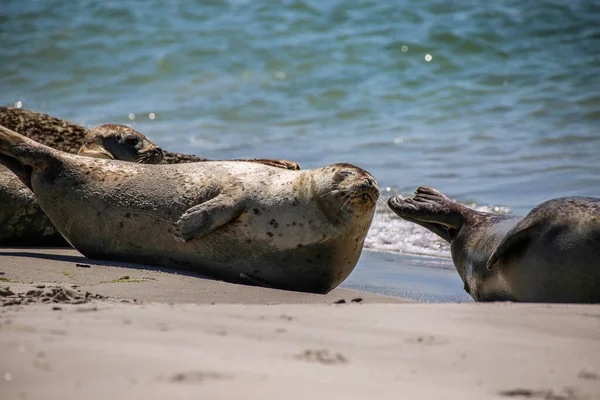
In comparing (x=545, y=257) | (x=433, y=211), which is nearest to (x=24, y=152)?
(x=433, y=211)

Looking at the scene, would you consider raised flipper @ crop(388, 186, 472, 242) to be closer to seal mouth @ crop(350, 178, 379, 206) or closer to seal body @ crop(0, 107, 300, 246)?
seal body @ crop(0, 107, 300, 246)

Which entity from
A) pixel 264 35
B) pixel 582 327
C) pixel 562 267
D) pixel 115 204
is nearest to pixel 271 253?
pixel 115 204

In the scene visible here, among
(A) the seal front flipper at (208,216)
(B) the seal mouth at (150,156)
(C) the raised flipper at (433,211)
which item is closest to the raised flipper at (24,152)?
(A) the seal front flipper at (208,216)

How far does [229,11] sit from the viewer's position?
20359 mm

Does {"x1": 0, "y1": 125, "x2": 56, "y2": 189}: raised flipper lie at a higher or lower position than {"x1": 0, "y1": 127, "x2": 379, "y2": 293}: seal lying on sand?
higher

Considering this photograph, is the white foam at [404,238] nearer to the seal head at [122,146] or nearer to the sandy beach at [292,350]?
the seal head at [122,146]

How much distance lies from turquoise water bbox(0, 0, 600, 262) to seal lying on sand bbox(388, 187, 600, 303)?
276cm

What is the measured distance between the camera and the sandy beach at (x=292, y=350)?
2312 millimetres

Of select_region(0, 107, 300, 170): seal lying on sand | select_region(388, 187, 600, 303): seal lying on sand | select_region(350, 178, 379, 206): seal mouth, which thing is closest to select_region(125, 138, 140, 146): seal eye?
select_region(0, 107, 300, 170): seal lying on sand

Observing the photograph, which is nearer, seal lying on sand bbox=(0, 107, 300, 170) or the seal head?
the seal head

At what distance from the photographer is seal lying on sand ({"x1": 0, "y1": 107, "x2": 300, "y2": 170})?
7316 mm

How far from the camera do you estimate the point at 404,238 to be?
8023mm

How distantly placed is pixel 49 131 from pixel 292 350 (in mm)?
5217

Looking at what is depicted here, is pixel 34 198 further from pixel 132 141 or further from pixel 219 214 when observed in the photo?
pixel 219 214
